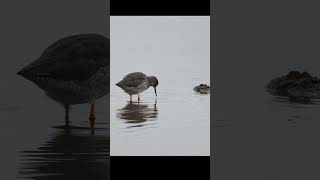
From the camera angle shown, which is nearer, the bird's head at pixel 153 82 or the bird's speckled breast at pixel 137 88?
the bird's head at pixel 153 82

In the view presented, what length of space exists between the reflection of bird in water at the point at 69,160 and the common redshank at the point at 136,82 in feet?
3.93

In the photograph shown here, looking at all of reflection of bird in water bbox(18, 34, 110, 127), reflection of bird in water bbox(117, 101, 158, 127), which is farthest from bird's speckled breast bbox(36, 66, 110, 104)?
reflection of bird in water bbox(117, 101, 158, 127)

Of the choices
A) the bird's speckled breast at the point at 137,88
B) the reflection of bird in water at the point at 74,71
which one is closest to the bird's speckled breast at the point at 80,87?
the reflection of bird in water at the point at 74,71

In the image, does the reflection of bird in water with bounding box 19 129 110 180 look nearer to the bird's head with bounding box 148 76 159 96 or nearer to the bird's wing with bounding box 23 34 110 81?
the bird's wing with bounding box 23 34 110 81

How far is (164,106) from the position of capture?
Result: 9.70m

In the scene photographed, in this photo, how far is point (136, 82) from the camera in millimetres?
10820

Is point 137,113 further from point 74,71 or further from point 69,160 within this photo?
point 69,160

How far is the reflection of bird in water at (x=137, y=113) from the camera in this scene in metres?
9.47

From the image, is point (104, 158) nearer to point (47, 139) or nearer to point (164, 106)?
point (47, 139)

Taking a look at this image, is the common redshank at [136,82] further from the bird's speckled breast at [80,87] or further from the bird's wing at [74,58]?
the bird's wing at [74,58]

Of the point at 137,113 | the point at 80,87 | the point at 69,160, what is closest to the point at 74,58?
the point at 80,87

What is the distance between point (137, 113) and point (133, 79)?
2.42ft

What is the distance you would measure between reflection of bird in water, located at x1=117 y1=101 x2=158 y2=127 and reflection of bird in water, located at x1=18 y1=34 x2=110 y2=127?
59cm
